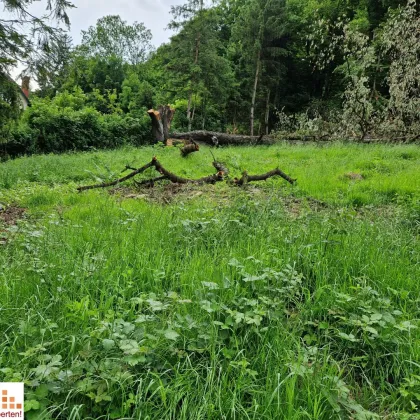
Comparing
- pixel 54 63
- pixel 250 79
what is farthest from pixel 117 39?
pixel 54 63

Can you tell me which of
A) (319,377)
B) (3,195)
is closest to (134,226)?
(319,377)

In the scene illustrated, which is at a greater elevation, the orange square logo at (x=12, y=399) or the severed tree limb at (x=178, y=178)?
the severed tree limb at (x=178, y=178)

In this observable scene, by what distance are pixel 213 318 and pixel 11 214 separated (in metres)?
4.39

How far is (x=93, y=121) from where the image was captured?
18.1 metres

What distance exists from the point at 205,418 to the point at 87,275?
4.15ft

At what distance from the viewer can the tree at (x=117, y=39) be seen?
5353 cm

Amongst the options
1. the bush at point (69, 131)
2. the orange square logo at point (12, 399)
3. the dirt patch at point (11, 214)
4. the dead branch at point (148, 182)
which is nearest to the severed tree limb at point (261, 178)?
the dead branch at point (148, 182)

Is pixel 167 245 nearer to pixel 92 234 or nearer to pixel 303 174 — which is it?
pixel 92 234

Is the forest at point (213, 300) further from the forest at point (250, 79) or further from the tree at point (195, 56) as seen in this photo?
the tree at point (195, 56)

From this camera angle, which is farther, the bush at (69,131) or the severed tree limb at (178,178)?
the bush at (69,131)

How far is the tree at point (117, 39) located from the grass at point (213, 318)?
5691 centimetres

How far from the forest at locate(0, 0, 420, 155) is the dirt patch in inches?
179

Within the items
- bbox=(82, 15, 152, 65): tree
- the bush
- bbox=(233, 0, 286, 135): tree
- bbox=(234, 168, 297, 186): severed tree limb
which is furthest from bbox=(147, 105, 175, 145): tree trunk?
bbox=(82, 15, 152, 65): tree

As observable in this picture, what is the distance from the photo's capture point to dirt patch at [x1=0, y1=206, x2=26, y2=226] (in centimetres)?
443
